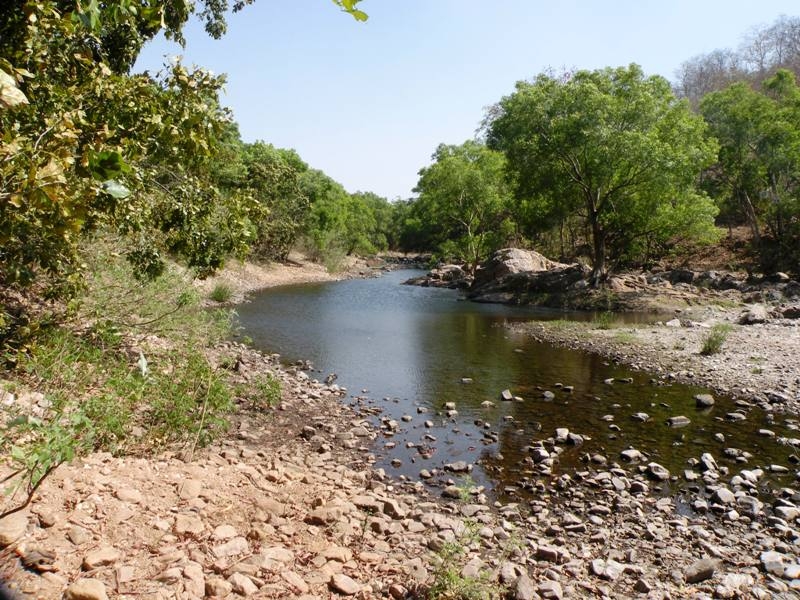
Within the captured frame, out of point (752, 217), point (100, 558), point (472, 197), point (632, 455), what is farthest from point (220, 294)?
point (752, 217)

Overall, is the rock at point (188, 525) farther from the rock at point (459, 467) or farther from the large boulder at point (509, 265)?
the large boulder at point (509, 265)

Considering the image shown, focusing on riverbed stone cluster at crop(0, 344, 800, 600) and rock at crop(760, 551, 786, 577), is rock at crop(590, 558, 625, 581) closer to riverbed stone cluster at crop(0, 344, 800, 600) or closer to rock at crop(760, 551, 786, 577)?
riverbed stone cluster at crop(0, 344, 800, 600)

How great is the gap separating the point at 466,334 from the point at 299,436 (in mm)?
13259

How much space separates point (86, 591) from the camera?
3574 millimetres

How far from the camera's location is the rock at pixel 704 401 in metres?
11.8

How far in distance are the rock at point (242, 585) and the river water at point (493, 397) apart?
4.14 meters

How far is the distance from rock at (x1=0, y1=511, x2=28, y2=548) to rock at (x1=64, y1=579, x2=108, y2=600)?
632 millimetres

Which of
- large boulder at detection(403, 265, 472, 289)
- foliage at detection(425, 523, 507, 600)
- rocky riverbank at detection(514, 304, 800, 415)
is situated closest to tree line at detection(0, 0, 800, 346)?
large boulder at detection(403, 265, 472, 289)

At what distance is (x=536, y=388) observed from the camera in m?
13.3

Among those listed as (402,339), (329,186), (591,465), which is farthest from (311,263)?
(591,465)

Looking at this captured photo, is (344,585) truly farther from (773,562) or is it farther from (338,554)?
(773,562)

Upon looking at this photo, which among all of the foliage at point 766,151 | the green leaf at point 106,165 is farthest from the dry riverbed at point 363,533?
the foliage at point 766,151

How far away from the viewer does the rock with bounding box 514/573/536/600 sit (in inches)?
193

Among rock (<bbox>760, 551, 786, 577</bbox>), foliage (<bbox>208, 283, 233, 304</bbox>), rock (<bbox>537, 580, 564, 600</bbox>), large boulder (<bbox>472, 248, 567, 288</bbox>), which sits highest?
large boulder (<bbox>472, 248, 567, 288</bbox>)
